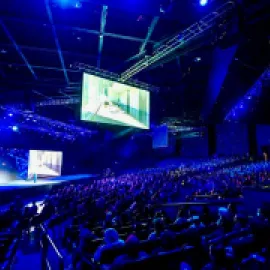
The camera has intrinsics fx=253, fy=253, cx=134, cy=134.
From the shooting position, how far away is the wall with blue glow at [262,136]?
840 inches

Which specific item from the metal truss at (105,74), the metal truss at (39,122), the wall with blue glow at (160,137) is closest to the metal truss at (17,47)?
the metal truss at (105,74)

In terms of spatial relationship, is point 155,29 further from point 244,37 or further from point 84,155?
point 84,155

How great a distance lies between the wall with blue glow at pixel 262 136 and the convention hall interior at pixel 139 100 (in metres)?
2.15

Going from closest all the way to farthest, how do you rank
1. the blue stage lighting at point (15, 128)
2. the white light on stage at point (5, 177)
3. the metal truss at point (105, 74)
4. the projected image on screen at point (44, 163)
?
the metal truss at point (105, 74) → the blue stage lighting at point (15, 128) → the white light on stage at point (5, 177) → the projected image on screen at point (44, 163)

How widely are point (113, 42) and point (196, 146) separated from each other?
65.0 feet

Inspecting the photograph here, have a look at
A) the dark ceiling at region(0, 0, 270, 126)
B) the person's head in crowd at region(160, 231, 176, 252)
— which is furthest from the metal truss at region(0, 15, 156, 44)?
the person's head in crowd at region(160, 231, 176, 252)

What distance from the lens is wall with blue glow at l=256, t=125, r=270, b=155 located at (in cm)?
2133

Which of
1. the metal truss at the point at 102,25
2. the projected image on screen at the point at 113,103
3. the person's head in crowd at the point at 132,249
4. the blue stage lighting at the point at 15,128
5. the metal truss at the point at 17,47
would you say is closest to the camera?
the person's head in crowd at the point at 132,249

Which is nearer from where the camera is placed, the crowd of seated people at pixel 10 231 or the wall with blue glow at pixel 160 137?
the crowd of seated people at pixel 10 231

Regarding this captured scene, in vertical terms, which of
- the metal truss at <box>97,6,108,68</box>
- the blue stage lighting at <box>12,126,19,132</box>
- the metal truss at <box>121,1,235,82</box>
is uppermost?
the metal truss at <box>97,6,108,68</box>

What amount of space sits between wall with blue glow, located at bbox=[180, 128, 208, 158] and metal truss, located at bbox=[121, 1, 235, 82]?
1736 centimetres

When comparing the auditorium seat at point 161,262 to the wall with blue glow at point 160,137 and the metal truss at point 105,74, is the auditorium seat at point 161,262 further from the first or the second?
the wall with blue glow at point 160,137

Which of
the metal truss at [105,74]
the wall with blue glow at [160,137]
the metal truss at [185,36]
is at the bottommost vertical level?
the wall with blue glow at [160,137]

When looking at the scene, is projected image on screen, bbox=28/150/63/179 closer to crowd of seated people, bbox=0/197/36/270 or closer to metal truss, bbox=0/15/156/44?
crowd of seated people, bbox=0/197/36/270
